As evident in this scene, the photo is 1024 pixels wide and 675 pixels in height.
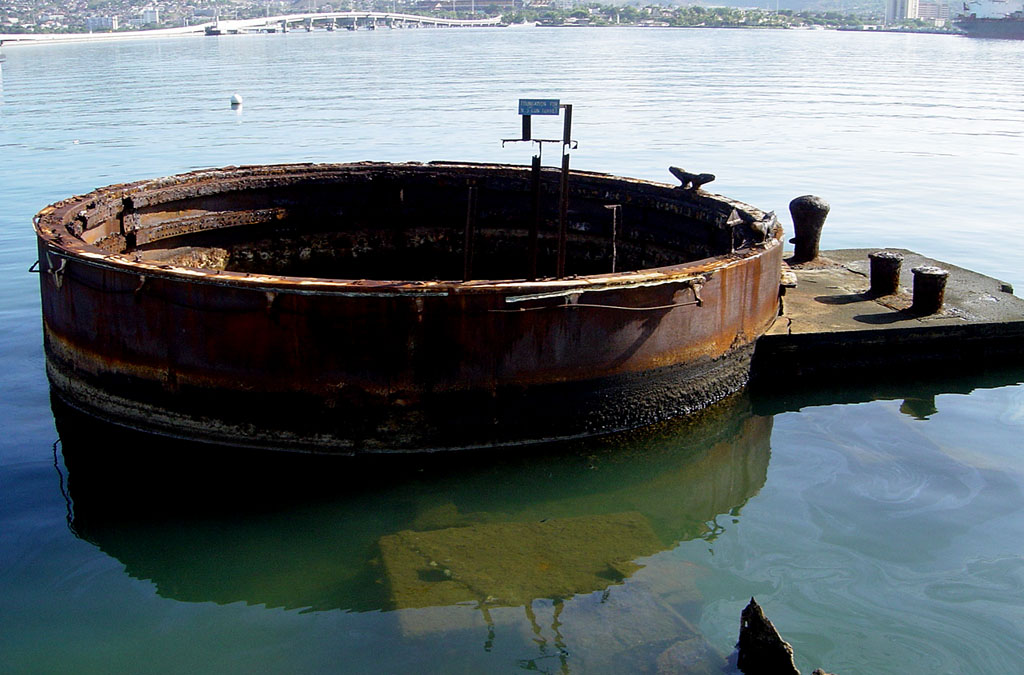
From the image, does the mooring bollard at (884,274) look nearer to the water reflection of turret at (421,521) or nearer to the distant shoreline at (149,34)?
the water reflection of turret at (421,521)

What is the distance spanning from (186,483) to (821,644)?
440cm

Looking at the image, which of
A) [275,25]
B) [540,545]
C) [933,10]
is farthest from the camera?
[933,10]

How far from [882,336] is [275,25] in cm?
13864

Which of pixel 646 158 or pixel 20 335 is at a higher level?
pixel 646 158

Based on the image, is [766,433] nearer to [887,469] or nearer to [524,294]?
[887,469]

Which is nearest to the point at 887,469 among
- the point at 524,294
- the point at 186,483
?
the point at 524,294

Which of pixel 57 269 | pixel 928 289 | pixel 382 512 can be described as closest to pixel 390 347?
pixel 382 512

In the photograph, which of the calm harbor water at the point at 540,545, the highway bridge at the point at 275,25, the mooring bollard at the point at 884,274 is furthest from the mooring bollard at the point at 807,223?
the highway bridge at the point at 275,25

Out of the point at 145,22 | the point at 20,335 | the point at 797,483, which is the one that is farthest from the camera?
the point at 145,22

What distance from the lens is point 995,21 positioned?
95.5m

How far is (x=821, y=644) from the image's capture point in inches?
209

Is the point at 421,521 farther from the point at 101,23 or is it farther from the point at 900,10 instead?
the point at 900,10

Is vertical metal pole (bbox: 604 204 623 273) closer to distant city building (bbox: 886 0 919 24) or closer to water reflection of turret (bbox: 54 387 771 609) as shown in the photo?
water reflection of turret (bbox: 54 387 771 609)

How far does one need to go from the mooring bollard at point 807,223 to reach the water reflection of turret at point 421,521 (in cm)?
427
